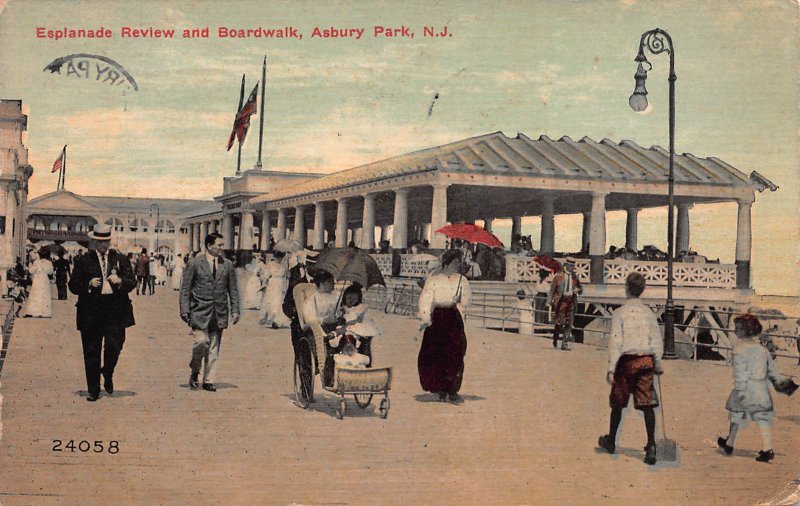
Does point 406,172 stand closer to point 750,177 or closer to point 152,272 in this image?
point 750,177

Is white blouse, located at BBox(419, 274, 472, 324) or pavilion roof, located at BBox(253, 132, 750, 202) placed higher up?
pavilion roof, located at BBox(253, 132, 750, 202)

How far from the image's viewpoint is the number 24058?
7523 mm

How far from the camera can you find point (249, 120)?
11.1 m

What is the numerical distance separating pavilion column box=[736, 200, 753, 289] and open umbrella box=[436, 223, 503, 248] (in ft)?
12.6

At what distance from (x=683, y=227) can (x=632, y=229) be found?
3.50 m

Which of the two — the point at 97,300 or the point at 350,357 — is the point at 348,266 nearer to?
the point at 350,357

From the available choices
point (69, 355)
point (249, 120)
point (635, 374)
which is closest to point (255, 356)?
point (69, 355)

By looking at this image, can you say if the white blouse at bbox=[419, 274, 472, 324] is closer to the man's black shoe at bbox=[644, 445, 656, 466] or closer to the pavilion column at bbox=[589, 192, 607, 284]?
the man's black shoe at bbox=[644, 445, 656, 466]

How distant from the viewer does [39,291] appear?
1886 cm

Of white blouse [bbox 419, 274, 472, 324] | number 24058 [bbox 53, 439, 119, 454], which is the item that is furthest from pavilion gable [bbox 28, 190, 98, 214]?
white blouse [bbox 419, 274, 472, 324]

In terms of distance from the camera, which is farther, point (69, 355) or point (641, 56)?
point (69, 355)

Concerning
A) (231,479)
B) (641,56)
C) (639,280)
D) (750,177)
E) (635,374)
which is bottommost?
(231,479)

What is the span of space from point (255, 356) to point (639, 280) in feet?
23.7

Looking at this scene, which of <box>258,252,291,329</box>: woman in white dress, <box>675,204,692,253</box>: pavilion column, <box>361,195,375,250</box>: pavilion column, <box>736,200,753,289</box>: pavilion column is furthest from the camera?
<box>361,195,375,250</box>: pavilion column
